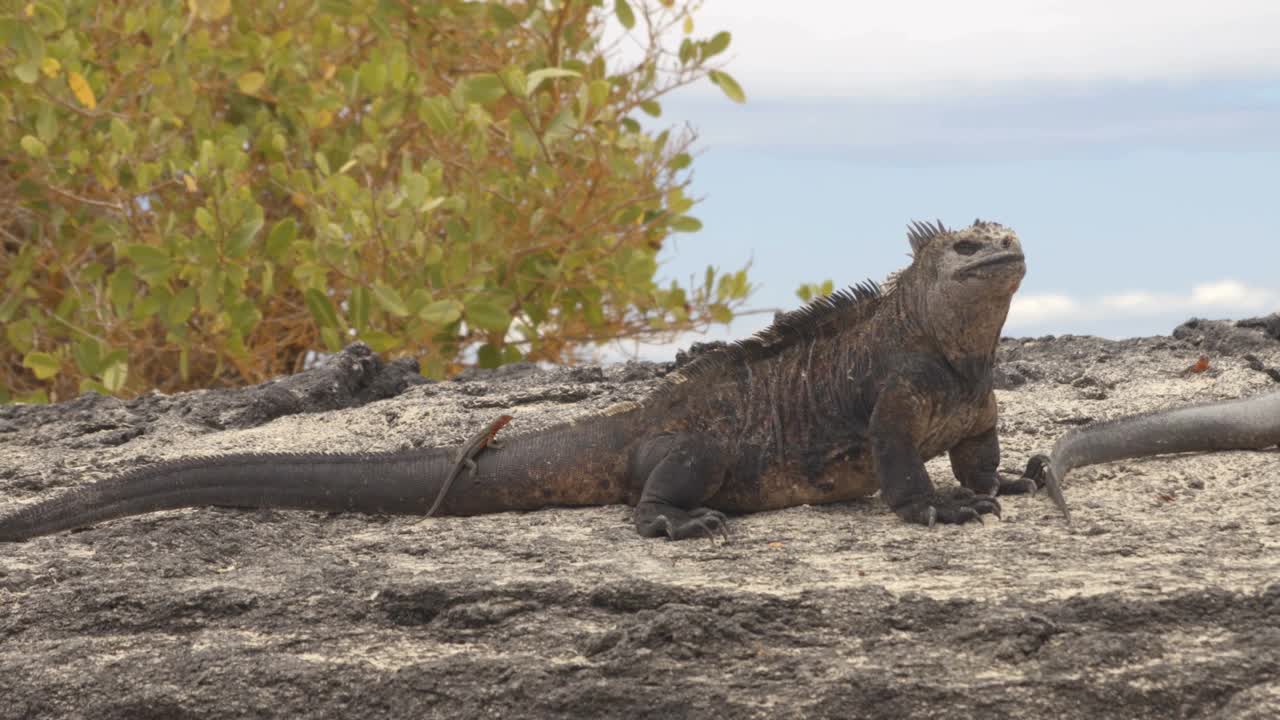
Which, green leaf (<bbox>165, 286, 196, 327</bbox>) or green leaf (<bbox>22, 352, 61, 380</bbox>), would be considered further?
green leaf (<bbox>22, 352, 61, 380</bbox>)

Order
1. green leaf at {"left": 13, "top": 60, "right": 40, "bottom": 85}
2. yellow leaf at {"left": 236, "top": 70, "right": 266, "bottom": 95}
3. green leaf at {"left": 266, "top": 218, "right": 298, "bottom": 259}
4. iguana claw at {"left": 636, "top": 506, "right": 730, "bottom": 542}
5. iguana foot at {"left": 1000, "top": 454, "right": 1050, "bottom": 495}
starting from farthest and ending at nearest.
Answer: yellow leaf at {"left": 236, "top": 70, "right": 266, "bottom": 95}, green leaf at {"left": 266, "top": 218, "right": 298, "bottom": 259}, green leaf at {"left": 13, "top": 60, "right": 40, "bottom": 85}, iguana foot at {"left": 1000, "top": 454, "right": 1050, "bottom": 495}, iguana claw at {"left": 636, "top": 506, "right": 730, "bottom": 542}

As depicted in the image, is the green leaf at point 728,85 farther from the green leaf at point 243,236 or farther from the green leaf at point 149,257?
the green leaf at point 149,257

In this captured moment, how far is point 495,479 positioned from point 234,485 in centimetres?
80

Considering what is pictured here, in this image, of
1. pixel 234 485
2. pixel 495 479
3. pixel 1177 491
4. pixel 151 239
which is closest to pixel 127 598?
pixel 234 485

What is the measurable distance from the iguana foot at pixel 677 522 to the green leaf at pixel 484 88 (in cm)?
281

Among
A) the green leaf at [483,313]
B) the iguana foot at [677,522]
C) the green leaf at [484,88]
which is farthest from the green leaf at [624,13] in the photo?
the iguana foot at [677,522]

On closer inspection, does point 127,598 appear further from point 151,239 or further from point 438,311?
point 151,239

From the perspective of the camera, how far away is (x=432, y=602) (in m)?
3.01

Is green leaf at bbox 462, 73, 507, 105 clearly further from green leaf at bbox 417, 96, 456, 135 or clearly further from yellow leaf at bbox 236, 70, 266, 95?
yellow leaf at bbox 236, 70, 266, 95

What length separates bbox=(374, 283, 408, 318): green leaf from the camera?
6.05 m

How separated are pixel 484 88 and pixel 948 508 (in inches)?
128

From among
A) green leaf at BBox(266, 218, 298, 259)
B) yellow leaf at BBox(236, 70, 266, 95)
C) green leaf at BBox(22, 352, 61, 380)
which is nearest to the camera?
green leaf at BBox(266, 218, 298, 259)

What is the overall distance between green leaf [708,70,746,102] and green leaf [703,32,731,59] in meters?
0.09

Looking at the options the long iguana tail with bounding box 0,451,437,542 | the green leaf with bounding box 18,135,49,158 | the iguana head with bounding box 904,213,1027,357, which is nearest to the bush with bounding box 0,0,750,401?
the green leaf with bounding box 18,135,49,158
